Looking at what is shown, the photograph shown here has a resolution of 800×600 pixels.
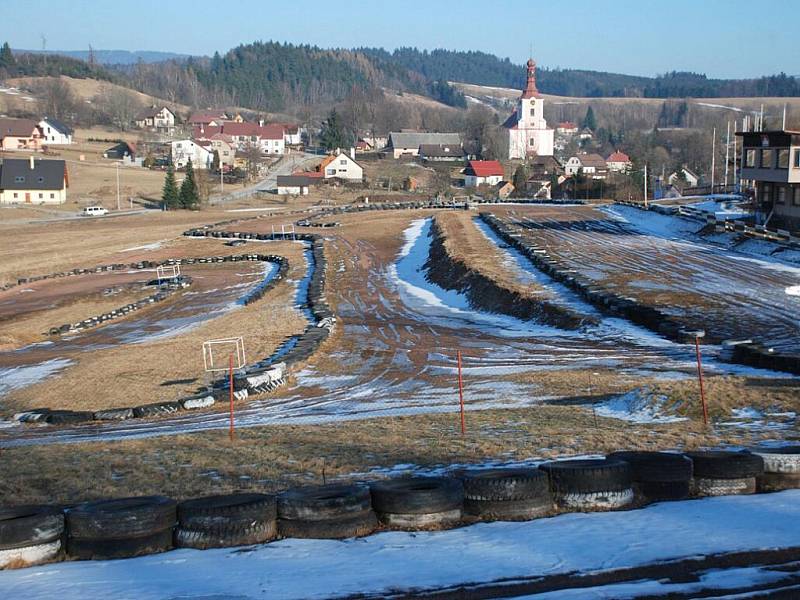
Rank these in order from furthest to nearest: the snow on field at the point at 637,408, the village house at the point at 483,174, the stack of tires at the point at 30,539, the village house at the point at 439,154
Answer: the village house at the point at 439,154
the village house at the point at 483,174
the snow on field at the point at 637,408
the stack of tires at the point at 30,539

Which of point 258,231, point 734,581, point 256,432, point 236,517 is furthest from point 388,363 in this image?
point 258,231

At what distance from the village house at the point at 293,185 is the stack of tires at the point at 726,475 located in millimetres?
100706

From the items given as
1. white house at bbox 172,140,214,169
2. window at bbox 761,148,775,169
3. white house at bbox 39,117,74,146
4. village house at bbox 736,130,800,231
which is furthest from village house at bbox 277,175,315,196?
window at bbox 761,148,775,169

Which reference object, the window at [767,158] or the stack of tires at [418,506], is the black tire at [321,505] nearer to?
the stack of tires at [418,506]

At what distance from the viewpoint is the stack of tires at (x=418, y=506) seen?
9953 mm

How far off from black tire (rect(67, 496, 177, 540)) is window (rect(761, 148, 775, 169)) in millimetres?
45535

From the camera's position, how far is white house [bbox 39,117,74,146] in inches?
5492

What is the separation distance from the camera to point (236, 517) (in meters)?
9.66

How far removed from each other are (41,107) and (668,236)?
487ft

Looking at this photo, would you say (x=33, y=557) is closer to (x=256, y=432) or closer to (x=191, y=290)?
(x=256, y=432)

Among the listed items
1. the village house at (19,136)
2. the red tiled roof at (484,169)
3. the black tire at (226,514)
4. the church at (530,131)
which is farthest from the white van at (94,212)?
the church at (530,131)

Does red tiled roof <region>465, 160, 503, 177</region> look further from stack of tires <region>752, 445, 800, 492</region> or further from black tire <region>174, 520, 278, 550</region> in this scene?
black tire <region>174, 520, 278, 550</region>

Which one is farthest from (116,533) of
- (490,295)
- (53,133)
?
(53,133)

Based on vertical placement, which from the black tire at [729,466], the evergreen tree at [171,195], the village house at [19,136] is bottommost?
the black tire at [729,466]
